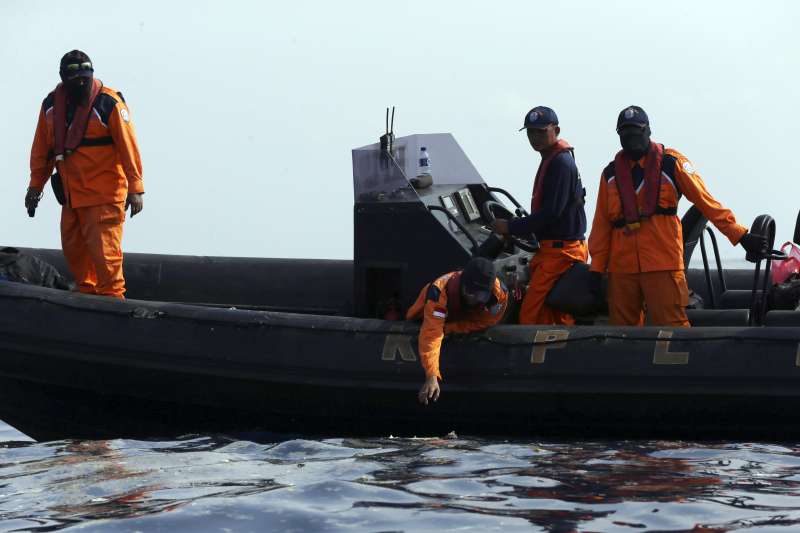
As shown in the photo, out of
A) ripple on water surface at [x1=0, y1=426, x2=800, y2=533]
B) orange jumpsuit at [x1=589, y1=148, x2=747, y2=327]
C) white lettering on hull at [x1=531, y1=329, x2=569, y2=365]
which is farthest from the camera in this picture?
orange jumpsuit at [x1=589, y1=148, x2=747, y2=327]

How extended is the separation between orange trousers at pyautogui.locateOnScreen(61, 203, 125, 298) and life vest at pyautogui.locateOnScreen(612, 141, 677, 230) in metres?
2.69

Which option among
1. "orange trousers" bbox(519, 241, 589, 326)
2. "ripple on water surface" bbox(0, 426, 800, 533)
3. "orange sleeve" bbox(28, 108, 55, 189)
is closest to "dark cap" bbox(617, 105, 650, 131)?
"orange trousers" bbox(519, 241, 589, 326)

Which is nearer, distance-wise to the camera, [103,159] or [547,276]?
[547,276]

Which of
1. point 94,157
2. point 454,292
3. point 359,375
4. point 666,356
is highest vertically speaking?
point 94,157

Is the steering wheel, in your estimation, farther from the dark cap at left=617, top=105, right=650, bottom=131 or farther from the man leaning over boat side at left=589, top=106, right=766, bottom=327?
the dark cap at left=617, top=105, right=650, bottom=131

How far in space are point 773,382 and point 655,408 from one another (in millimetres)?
549

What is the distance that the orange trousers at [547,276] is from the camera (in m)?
6.48

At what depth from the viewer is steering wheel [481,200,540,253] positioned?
261 inches

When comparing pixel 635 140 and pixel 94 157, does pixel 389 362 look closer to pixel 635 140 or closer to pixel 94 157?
pixel 635 140

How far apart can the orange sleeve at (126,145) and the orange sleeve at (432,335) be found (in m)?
1.82

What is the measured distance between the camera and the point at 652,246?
627 cm

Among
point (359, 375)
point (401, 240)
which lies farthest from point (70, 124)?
point (359, 375)

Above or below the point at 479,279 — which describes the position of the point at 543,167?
above

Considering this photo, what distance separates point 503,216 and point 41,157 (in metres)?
2.58
